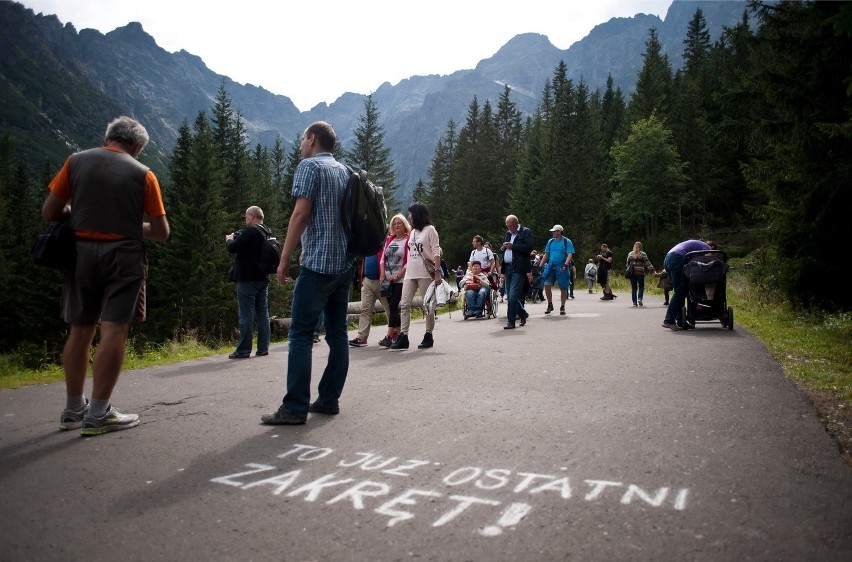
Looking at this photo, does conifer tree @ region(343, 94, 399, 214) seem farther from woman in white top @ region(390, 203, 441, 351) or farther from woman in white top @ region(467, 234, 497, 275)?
woman in white top @ region(390, 203, 441, 351)

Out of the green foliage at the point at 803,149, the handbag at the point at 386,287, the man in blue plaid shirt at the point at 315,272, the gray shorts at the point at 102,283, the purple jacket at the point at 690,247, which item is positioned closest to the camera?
the gray shorts at the point at 102,283

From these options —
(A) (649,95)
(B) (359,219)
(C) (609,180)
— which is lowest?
(B) (359,219)

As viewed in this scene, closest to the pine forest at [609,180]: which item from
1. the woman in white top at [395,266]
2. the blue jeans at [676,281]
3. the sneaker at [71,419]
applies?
the blue jeans at [676,281]

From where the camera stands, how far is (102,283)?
14.1 feet

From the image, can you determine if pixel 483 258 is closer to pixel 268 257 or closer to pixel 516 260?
pixel 516 260

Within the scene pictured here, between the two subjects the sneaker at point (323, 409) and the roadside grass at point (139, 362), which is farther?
the roadside grass at point (139, 362)

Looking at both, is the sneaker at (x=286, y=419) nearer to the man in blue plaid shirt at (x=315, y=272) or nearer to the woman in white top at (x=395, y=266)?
the man in blue plaid shirt at (x=315, y=272)

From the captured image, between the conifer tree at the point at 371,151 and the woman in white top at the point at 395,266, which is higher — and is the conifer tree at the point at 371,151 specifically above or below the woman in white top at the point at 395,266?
above

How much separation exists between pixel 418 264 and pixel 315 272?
189 inches

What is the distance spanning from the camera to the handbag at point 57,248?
411cm

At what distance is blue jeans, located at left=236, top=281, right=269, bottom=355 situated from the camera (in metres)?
8.75

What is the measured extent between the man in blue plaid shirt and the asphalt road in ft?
0.80

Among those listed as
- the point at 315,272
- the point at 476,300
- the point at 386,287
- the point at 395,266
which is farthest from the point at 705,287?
the point at 315,272

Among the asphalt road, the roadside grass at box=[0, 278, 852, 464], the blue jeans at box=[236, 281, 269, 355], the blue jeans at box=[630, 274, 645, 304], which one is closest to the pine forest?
the roadside grass at box=[0, 278, 852, 464]
